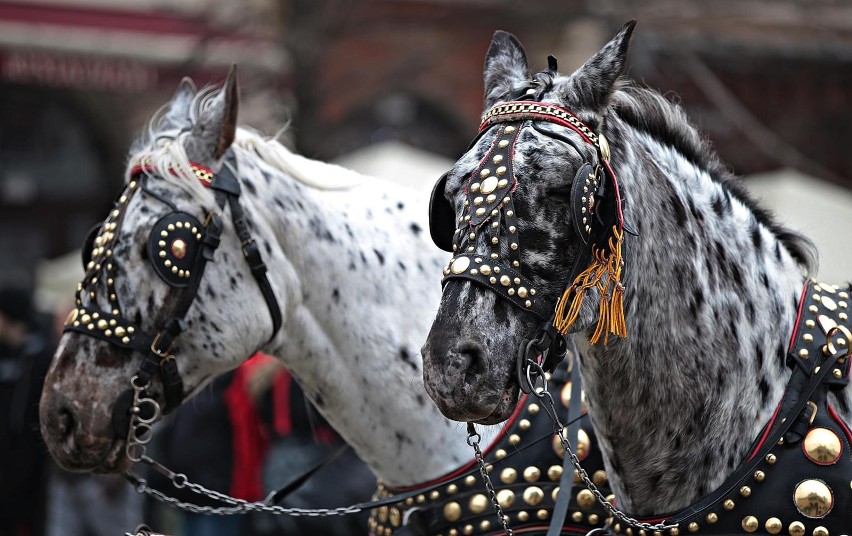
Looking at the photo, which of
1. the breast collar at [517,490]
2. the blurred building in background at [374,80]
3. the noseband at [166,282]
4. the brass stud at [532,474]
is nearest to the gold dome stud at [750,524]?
the breast collar at [517,490]

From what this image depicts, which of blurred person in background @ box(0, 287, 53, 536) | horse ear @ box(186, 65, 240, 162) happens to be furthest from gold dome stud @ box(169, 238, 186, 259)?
blurred person in background @ box(0, 287, 53, 536)

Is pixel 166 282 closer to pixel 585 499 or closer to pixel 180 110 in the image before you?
pixel 180 110

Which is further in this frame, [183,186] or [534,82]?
[183,186]

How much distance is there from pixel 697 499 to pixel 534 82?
99 cm

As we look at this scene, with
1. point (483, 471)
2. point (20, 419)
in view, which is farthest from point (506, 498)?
point (20, 419)

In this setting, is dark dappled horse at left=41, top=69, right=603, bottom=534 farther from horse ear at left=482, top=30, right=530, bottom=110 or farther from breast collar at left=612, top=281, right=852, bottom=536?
horse ear at left=482, top=30, right=530, bottom=110

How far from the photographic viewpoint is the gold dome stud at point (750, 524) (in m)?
2.42

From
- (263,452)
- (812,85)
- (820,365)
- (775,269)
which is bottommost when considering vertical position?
(263,452)

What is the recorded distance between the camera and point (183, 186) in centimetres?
311

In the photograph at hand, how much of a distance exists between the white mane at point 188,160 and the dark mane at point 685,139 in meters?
1.06

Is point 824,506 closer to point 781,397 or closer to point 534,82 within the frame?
point 781,397

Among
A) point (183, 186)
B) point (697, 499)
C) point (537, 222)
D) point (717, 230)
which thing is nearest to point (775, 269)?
point (717, 230)

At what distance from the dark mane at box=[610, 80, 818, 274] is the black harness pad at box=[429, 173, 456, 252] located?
0.42 meters

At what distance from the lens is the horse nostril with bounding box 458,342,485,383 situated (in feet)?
6.95
